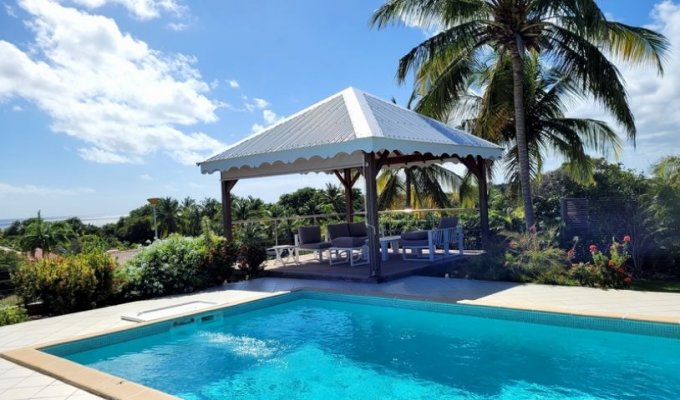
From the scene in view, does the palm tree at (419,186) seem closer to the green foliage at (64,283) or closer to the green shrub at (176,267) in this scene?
the green shrub at (176,267)

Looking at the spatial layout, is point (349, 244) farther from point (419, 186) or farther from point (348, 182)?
Answer: point (419, 186)

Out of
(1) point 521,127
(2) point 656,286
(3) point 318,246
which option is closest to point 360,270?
(3) point 318,246

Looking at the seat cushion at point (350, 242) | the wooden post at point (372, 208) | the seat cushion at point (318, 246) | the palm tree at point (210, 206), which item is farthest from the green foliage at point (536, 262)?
the palm tree at point (210, 206)

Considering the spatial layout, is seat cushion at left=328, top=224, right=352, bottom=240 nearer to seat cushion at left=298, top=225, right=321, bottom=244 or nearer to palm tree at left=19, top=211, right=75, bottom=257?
seat cushion at left=298, top=225, right=321, bottom=244

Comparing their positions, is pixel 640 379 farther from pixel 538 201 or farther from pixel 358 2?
pixel 538 201

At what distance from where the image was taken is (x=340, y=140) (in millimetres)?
9148

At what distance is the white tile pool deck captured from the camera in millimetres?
4980

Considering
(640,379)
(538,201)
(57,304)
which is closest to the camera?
(640,379)

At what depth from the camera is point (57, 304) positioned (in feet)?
27.2

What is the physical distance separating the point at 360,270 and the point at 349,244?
0.67 meters

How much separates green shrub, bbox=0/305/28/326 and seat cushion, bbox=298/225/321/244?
244 inches

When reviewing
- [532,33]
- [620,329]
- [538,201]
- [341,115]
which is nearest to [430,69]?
[532,33]

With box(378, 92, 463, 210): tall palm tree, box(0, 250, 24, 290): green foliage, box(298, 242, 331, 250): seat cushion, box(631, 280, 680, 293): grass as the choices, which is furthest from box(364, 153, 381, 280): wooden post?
box(378, 92, 463, 210): tall palm tree

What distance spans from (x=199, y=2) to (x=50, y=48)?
3732 millimetres
